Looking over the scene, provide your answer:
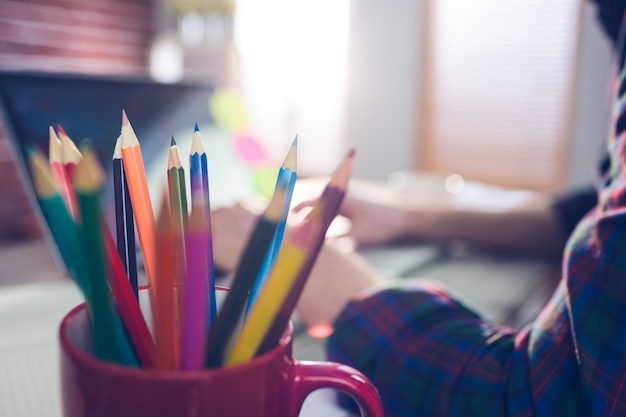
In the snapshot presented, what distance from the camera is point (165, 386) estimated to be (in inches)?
A: 6.3

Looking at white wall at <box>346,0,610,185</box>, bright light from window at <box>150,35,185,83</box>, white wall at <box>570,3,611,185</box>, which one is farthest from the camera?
bright light from window at <box>150,35,185,83</box>

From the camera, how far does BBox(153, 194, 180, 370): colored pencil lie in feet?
0.44

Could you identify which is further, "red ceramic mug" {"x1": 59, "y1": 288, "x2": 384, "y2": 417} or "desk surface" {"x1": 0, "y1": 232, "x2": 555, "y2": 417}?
"desk surface" {"x1": 0, "y1": 232, "x2": 555, "y2": 417}

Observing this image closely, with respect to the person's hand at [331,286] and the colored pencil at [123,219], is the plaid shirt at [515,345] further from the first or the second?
the colored pencil at [123,219]

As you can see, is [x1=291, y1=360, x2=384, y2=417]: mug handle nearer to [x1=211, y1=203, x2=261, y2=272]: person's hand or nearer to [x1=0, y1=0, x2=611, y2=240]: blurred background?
[x1=211, y1=203, x2=261, y2=272]: person's hand

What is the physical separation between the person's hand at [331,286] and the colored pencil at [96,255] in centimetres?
33

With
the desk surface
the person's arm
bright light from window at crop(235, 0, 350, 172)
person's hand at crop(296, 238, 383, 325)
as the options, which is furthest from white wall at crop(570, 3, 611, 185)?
person's hand at crop(296, 238, 383, 325)

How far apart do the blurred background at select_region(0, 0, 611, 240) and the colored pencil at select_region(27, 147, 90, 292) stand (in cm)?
208

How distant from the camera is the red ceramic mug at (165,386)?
0.53 ft

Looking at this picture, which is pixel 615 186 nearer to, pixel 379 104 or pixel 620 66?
pixel 620 66

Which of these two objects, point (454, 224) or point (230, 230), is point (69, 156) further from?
point (454, 224)

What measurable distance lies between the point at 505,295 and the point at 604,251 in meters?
0.33

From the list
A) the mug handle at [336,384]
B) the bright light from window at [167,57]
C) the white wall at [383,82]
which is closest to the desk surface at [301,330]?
the mug handle at [336,384]

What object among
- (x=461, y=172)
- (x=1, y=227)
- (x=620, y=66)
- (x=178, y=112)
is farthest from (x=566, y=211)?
(x=1, y=227)
